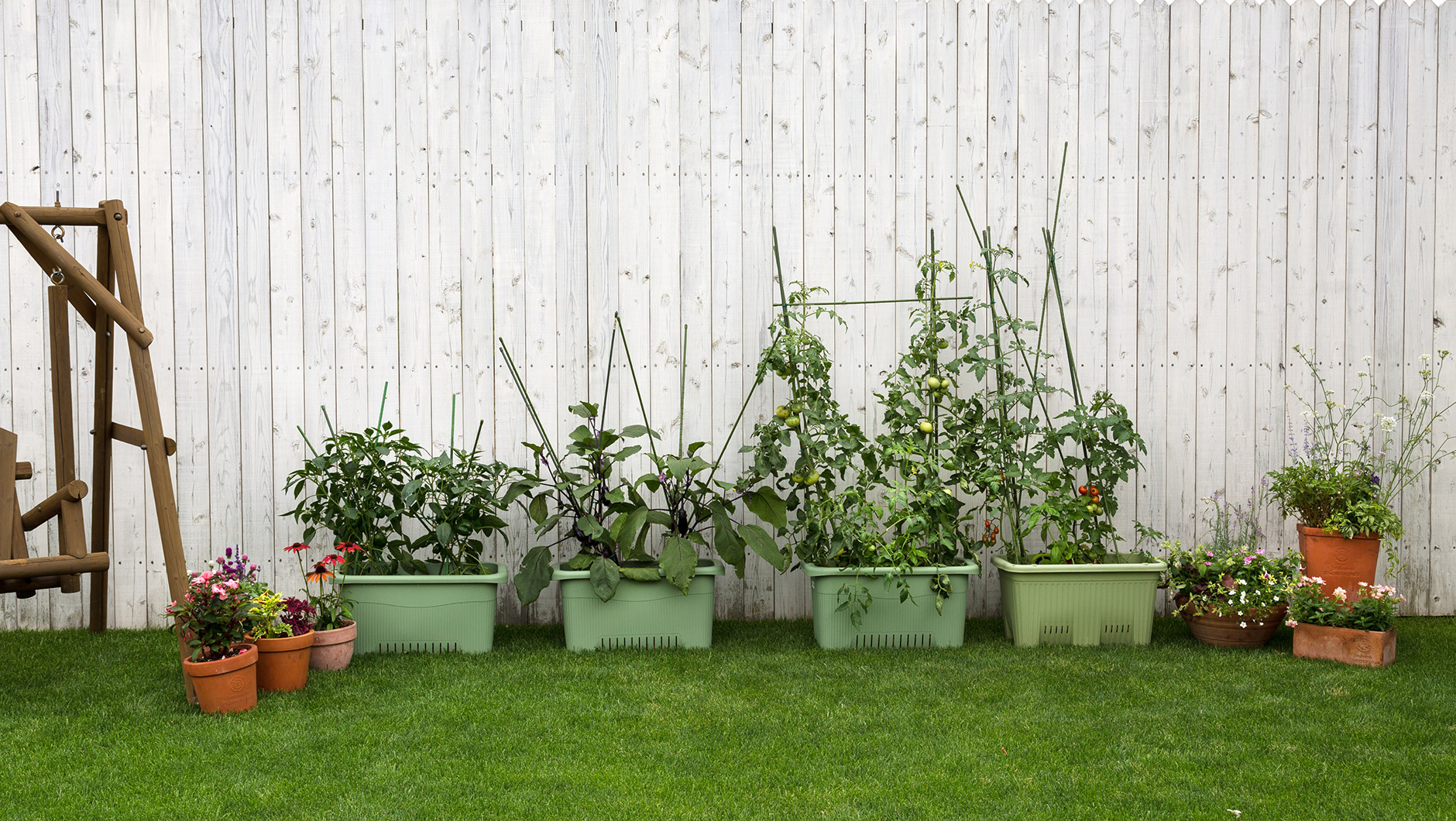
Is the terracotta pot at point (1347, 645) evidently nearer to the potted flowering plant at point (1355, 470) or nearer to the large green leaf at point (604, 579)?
the potted flowering plant at point (1355, 470)

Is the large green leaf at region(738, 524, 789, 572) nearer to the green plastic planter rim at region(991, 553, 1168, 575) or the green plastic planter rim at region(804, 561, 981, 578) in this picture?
the green plastic planter rim at region(804, 561, 981, 578)

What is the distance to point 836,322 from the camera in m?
3.84

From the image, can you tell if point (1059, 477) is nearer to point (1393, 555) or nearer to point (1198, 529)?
point (1198, 529)

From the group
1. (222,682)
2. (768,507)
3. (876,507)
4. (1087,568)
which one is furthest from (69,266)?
A: (1087,568)

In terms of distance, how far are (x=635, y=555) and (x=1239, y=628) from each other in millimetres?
2105

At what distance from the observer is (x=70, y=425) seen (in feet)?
10.2

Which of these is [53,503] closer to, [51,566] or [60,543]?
[60,543]

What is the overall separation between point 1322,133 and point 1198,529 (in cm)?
166

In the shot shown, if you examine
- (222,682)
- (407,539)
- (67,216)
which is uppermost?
(67,216)

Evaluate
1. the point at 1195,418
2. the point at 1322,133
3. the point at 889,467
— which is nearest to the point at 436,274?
the point at 889,467

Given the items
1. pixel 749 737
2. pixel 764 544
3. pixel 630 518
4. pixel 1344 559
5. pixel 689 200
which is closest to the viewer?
pixel 749 737

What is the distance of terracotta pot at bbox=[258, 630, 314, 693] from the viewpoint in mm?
2834

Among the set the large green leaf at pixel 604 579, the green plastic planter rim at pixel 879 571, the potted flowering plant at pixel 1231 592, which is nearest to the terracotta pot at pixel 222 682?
the large green leaf at pixel 604 579

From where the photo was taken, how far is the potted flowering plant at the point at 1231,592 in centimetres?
335
